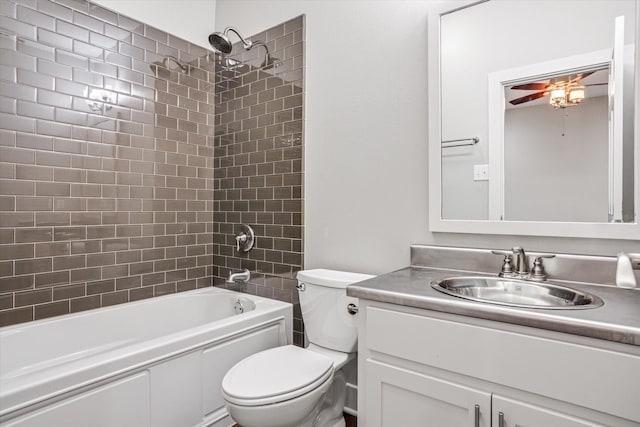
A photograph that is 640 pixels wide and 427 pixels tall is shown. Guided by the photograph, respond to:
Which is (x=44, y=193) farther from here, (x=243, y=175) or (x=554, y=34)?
(x=554, y=34)

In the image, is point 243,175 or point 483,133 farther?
point 243,175

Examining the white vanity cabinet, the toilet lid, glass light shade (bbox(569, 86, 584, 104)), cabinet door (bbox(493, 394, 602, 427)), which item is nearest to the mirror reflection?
glass light shade (bbox(569, 86, 584, 104))

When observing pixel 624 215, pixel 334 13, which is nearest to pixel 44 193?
pixel 334 13

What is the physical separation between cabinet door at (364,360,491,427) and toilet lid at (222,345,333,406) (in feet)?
0.92

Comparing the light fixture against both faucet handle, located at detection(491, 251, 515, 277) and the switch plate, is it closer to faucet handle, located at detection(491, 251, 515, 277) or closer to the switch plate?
the switch plate

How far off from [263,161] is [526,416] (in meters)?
1.93

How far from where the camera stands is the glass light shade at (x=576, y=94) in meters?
1.41

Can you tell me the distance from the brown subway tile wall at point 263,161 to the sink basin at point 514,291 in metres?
1.03

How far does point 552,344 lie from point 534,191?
0.73m

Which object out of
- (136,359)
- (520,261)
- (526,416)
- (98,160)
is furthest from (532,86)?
(98,160)

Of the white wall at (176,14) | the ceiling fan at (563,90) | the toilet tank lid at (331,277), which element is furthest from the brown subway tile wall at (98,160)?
the ceiling fan at (563,90)

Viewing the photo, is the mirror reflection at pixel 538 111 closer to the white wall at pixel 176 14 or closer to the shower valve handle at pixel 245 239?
the shower valve handle at pixel 245 239

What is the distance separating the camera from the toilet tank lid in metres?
1.79

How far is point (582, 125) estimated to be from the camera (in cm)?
141
